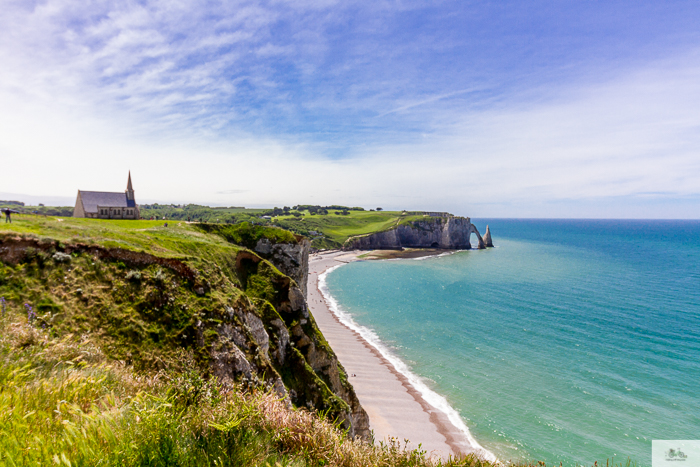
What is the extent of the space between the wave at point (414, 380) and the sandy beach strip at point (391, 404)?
406 mm

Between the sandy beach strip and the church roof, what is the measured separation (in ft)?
150

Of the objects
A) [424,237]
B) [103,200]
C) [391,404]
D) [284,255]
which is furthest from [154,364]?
[424,237]

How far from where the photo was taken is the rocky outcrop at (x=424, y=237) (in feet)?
563

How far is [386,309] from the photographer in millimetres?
67625

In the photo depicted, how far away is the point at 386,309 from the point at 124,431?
65397mm

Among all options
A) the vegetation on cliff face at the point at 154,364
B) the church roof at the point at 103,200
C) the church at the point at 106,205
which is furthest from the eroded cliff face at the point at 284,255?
the church roof at the point at 103,200

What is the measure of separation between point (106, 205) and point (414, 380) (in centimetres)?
6022

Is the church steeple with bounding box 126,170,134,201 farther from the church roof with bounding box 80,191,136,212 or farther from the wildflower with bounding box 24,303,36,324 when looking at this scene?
the wildflower with bounding box 24,303,36,324

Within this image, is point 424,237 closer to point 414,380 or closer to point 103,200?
point 414,380

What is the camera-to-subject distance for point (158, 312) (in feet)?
48.7

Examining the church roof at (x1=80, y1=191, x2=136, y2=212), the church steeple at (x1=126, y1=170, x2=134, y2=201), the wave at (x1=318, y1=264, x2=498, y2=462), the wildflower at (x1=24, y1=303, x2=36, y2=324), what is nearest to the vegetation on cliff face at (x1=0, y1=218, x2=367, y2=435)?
the wildflower at (x1=24, y1=303, x2=36, y2=324)

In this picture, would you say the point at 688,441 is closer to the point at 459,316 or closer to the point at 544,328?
the point at 544,328

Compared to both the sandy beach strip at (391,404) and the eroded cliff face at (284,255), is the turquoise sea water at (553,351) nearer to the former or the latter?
the sandy beach strip at (391,404)

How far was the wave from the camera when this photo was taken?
92.6 ft
